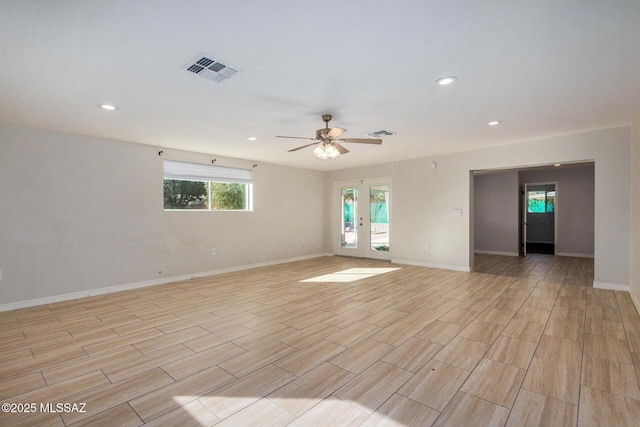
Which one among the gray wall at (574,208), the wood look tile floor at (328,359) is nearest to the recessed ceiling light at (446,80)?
the wood look tile floor at (328,359)

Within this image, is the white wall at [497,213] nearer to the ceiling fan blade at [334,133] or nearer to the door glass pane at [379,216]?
the door glass pane at [379,216]

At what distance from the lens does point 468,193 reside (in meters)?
6.00

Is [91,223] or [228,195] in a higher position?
[228,195]

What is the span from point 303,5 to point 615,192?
5391 mm

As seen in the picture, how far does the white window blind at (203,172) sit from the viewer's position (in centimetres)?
550

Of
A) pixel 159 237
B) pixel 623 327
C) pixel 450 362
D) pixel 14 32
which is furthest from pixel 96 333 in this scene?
pixel 623 327

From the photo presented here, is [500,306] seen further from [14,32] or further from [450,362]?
[14,32]

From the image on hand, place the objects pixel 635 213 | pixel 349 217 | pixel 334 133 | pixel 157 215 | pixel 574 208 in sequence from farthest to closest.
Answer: pixel 349 217 → pixel 574 208 → pixel 157 215 → pixel 635 213 → pixel 334 133

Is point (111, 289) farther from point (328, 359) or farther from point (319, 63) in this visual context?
point (319, 63)

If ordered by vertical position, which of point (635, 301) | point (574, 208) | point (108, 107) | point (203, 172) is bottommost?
point (635, 301)

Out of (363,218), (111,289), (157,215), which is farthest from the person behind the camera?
(363,218)

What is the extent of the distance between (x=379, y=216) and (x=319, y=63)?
18.5 ft

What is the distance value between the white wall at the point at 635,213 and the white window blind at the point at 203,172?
6400 millimetres

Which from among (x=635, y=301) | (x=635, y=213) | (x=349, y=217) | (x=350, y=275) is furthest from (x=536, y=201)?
(x=350, y=275)
